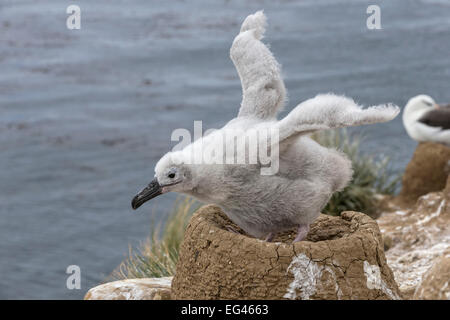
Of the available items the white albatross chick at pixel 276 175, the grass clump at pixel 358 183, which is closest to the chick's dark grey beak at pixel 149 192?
the white albatross chick at pixel 276 175

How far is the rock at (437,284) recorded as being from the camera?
4.58 m

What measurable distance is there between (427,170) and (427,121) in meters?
1.62

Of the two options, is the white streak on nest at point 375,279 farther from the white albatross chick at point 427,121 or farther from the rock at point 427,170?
the white albatross chick at point 427,121

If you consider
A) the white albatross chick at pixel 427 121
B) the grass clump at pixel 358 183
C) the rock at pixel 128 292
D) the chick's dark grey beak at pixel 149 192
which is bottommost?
Result: the grass clump at pixel 358 183

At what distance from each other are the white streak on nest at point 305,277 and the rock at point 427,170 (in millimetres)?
5829

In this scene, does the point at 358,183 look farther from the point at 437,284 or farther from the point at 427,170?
the point at 437,284

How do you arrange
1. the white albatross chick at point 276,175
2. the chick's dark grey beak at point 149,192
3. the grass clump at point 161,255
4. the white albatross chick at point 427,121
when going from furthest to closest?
1. the white albatross chick at point 427,121
2. the grass clump at point 161,255
3. the chick's dark grey beak at point 149,192
4. the white albatross chick at point 276,175

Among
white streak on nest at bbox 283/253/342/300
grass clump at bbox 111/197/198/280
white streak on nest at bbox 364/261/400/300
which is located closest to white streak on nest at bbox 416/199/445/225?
grass clump at bbox 111/197/198/280

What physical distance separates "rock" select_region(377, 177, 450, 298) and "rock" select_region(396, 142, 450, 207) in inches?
39.6

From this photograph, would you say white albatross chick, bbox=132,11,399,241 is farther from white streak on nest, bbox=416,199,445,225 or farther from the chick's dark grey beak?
white streak on nest, bbox=416,199,445,225

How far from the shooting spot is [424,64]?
19.3 m

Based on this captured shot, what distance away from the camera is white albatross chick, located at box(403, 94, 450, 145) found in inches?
440

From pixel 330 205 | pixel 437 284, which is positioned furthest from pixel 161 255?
pixel 437 284

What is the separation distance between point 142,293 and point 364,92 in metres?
13.4
